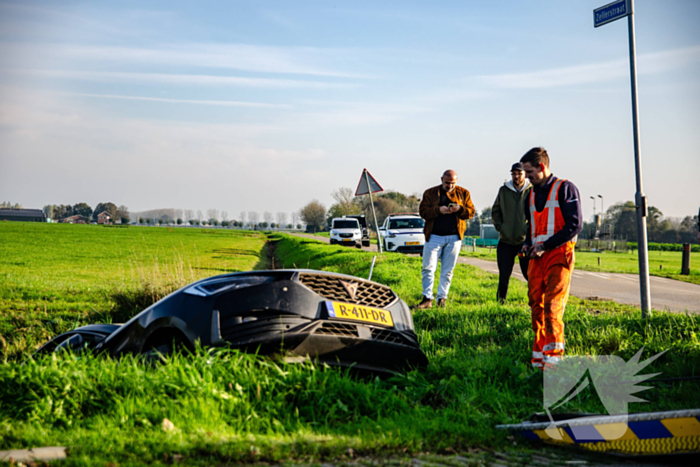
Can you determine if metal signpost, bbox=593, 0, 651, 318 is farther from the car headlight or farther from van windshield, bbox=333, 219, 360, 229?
van windshield, bbox=333, 219, 360, 229

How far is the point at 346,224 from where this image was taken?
38000mm

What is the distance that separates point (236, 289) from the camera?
297 cm

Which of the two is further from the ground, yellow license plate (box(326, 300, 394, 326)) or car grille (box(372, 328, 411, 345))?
yellow license plate (box(326, 300, 394, 326))

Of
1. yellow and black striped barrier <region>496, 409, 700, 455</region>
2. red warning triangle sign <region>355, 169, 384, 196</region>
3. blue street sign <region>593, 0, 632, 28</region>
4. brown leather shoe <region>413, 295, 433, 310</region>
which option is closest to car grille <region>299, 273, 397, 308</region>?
yellow and black striped barrier <region>496, 409, 700, 455</region>

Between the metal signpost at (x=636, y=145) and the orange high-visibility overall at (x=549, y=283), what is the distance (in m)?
2.16

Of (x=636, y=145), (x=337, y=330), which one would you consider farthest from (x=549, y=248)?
(x=636, y=145)

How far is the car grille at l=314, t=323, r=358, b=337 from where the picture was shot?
3061mm

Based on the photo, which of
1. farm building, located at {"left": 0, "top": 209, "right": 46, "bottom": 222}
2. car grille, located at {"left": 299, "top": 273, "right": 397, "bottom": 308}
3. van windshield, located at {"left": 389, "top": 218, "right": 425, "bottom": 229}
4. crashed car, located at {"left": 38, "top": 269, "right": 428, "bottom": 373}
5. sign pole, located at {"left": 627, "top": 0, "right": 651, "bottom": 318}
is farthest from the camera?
farm building, located at {"left": 0, "top": 209, "right": 46, "bottom": 222}

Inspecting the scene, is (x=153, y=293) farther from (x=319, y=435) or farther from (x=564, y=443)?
(x=564, y=443)

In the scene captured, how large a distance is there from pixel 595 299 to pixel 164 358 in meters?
9.10

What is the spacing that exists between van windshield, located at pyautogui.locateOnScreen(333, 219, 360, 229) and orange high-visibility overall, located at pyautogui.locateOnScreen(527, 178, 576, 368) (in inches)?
1301

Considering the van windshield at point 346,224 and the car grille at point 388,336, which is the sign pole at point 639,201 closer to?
the car grille at point 388,336

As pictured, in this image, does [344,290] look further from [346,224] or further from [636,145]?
[346,224]

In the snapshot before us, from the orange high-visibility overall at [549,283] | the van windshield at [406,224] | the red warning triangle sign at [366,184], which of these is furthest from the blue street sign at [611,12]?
the van windshield at [406,224]
